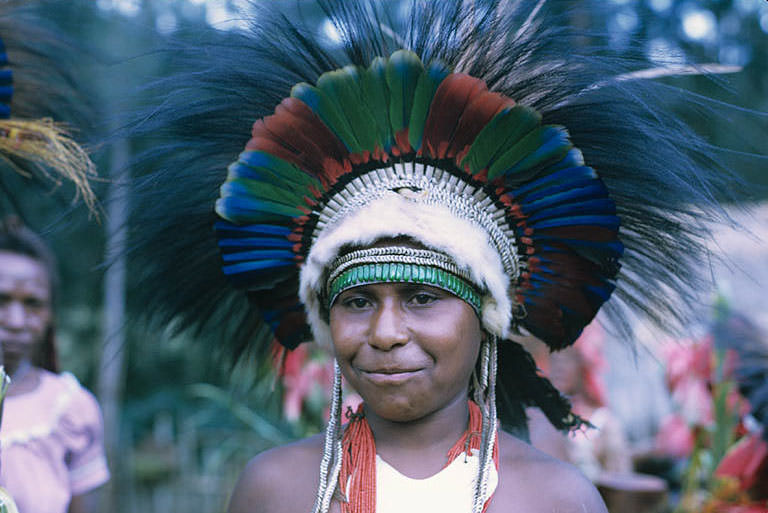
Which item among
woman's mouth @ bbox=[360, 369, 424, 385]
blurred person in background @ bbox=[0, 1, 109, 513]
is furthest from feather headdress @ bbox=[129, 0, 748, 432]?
blurred person in background @ bbox=[0, 1, 109, 513]

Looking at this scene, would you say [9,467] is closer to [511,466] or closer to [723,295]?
[511,466]

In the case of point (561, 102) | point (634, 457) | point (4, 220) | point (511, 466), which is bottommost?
point (634, 457)

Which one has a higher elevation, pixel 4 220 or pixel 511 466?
pixel 4 220

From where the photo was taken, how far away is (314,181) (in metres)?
2.10

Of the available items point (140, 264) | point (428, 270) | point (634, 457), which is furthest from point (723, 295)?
point (140, 264)

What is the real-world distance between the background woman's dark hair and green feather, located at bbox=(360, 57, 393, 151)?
1552 millimetres

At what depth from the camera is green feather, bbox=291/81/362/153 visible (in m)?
2.00

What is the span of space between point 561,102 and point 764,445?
2251 mm

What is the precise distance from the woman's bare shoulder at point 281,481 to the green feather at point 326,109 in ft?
2.73

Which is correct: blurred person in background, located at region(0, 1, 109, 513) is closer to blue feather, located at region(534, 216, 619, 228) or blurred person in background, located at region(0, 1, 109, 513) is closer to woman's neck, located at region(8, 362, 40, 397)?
woman's neck, located at region(8, 362, 40, 397)

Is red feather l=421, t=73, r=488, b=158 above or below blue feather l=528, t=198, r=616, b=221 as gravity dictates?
above

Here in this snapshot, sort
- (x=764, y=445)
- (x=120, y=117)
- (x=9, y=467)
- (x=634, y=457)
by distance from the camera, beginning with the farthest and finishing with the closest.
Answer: (x=634, y=457) → (x=764, y=445) → (x=9, y=467) → (x=120, y=117)

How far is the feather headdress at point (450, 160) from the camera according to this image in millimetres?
1949

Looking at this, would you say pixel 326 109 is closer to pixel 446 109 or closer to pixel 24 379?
pixel 446 109
